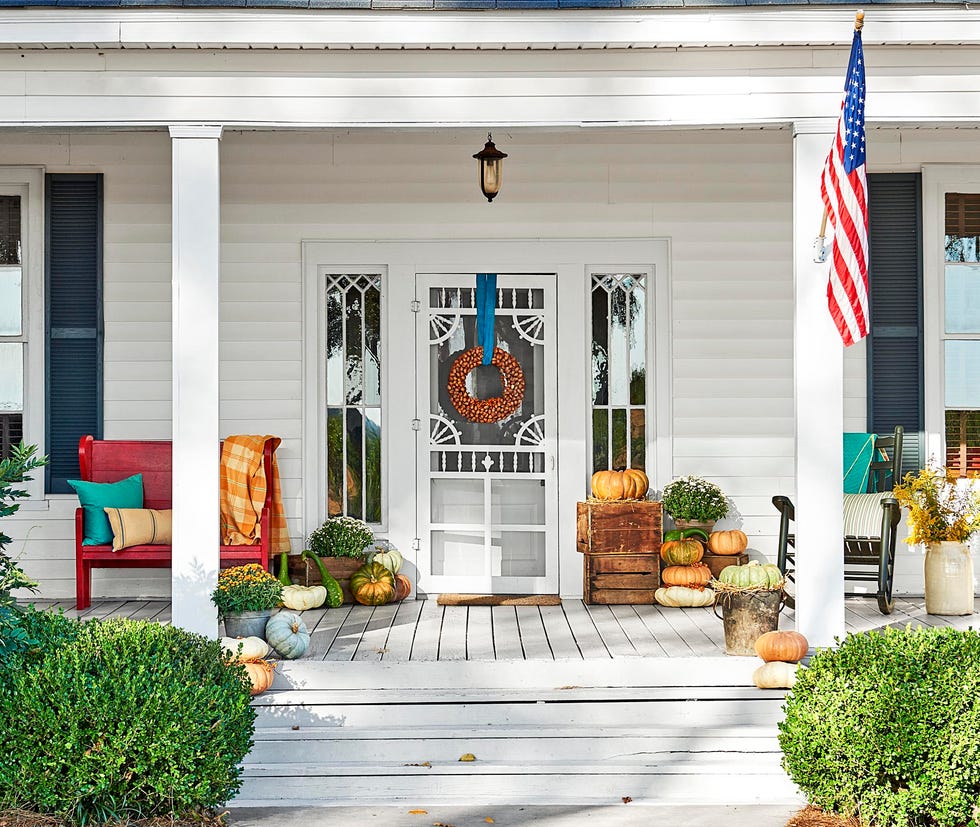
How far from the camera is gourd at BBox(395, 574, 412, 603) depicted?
→ 22.3ft

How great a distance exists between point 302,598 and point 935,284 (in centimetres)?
424

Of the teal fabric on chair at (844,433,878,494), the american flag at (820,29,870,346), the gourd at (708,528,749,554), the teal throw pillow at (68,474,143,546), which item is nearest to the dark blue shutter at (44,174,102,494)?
Answer: the teal throw pillow at (68,474,143,546)

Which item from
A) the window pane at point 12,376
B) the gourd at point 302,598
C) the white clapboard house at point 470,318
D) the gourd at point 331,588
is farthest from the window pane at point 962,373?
the window pane at point 12,376

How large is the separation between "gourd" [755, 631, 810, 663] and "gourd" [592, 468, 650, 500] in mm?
1811

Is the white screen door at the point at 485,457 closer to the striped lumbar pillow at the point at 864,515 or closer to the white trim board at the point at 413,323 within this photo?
the white trim board at the point at 413,323

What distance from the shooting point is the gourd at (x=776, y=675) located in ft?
16.1

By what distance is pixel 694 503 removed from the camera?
6789mm

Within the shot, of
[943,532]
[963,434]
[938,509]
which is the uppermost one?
[963,434]

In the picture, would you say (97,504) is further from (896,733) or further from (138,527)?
(896,733)

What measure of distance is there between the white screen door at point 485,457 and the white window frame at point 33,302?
229 cm

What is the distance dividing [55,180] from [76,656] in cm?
395

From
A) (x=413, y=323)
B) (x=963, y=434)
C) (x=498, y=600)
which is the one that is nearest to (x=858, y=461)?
(x=963, y=434)

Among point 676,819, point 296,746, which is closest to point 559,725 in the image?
point 676,819

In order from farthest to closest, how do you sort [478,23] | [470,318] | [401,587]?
1. [470,318]
2. [401,587]
3. [478,23]
